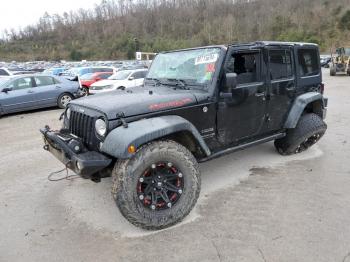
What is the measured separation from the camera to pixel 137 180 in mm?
3354

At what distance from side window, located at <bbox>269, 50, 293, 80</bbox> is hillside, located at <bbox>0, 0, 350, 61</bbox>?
2504 inches

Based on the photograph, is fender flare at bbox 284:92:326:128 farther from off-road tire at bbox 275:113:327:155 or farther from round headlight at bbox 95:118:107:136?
round headlight at bbox 95:118:107:136

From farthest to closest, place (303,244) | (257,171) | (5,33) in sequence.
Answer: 1. (5,33)
2. (257,171)
3. (303,244)

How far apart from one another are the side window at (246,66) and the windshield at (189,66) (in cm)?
28

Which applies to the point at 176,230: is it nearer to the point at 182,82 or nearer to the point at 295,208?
the point at 295,208

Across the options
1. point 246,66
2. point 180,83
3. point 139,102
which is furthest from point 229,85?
point 139,102

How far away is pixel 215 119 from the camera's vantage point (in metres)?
4.21

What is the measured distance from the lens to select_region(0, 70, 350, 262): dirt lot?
10.4 feet

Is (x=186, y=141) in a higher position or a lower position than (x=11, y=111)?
higher

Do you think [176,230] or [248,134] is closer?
[176,230]

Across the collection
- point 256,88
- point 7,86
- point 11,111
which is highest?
point 256,88

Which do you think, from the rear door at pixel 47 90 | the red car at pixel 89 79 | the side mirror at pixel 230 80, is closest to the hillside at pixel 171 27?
the red car at pixel 89 79

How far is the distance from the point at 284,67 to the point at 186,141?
224cm

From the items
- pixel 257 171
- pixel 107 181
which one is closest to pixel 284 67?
pixel 257 171
